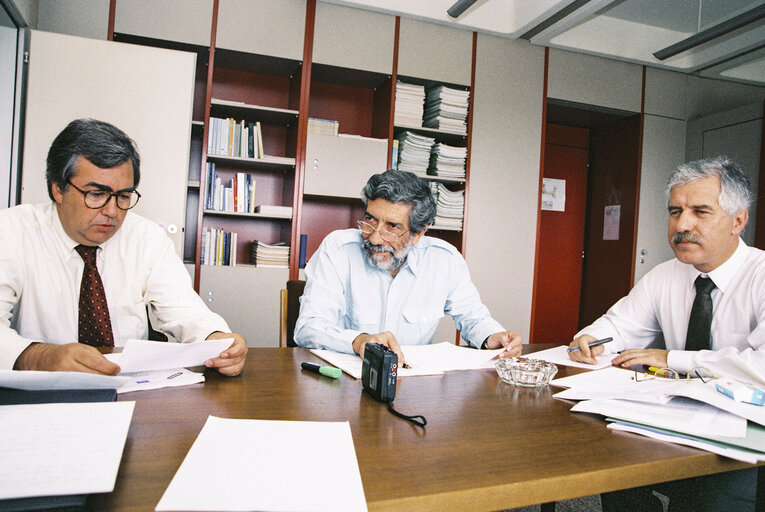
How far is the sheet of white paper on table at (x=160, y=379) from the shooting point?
0.99m

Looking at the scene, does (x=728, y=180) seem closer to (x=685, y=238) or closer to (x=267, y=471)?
(x=685, y=238)

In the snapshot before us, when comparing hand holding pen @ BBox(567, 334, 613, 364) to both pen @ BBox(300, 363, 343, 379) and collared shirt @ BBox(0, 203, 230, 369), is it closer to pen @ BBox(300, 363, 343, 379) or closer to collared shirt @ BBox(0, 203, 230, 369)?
pen @ BBox(300, 363, 343, 379)

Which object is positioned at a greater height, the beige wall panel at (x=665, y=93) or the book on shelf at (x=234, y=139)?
the beige wall panel at (x=665, y=93)

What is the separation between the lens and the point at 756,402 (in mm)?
1010

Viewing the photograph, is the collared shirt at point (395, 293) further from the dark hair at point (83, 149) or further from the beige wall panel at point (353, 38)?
the beige wall panel at point (353, 38)

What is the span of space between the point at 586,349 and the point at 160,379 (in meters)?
1.20

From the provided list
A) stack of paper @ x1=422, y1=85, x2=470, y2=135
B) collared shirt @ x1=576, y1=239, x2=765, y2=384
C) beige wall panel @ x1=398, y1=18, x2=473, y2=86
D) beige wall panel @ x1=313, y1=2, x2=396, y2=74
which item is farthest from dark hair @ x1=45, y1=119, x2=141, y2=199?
stack of paper @ x1=422, y1=85, x2=470, y2=135

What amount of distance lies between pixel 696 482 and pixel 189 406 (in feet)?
3.27

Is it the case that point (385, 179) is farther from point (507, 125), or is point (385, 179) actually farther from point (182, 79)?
point (507, 125)

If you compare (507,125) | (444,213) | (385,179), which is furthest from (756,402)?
(507,125)

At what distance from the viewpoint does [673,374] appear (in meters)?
1.32

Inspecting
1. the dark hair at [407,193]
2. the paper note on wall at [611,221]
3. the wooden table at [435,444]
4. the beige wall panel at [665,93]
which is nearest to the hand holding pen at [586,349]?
the wooden table at [435,444]

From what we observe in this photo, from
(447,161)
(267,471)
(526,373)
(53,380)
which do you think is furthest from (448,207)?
(267,471)

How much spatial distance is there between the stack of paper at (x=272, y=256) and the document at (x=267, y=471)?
275 centimetres
